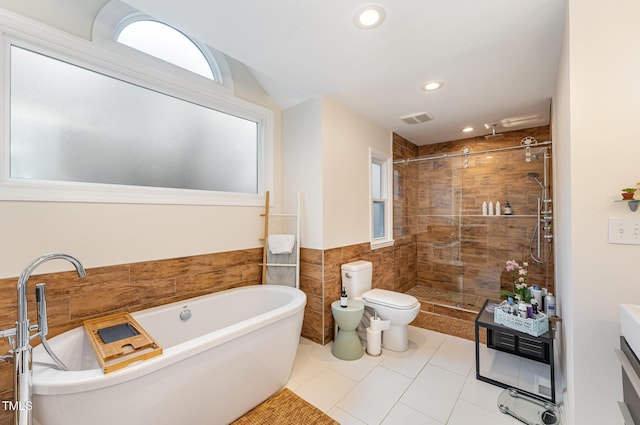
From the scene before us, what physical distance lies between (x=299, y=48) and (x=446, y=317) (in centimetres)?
295

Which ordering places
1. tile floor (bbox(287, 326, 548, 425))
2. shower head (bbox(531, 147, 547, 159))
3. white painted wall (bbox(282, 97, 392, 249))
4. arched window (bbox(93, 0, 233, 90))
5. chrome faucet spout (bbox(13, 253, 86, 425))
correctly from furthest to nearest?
shower head (bbox(531, 147, 547, 159)) → white painted wall (bbox(282, 97, 392, 249)) → arched window (bbox(93, 0, 233, 90)) → tile floor (bbox(287, 326, 548, 425)) → chrome faucet spout (bbox(13, 253, 86, 425))

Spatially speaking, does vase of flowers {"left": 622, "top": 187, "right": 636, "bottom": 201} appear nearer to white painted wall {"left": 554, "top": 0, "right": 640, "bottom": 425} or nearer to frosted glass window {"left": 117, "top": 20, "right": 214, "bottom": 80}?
white painted wall {"left": 554, "top": 0, "right": 640, "bottom": 425}

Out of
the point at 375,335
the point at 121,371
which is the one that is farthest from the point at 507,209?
the point at 121,371

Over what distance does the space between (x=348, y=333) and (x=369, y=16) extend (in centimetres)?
241


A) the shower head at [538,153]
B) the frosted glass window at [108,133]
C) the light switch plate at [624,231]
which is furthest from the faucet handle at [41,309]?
the shower head at [538,153]

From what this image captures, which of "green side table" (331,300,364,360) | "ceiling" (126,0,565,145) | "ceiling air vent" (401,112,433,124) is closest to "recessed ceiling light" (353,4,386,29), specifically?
"ceiling" (126,0,565,145)

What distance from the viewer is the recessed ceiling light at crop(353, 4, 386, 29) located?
154cm

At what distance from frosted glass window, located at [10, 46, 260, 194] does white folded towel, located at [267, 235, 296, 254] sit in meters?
0.62

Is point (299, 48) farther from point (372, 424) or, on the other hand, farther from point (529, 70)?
point (372, 424)

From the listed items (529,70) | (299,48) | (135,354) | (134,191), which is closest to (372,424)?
(135,354)

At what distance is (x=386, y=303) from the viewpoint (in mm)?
2520

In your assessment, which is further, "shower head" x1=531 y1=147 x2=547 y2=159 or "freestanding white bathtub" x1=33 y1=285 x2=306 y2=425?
"shower head" x1=531 y1=147 x2=547 y2=159

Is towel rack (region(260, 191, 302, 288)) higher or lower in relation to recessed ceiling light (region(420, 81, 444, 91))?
lower

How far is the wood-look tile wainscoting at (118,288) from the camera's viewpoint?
151 centimetres
